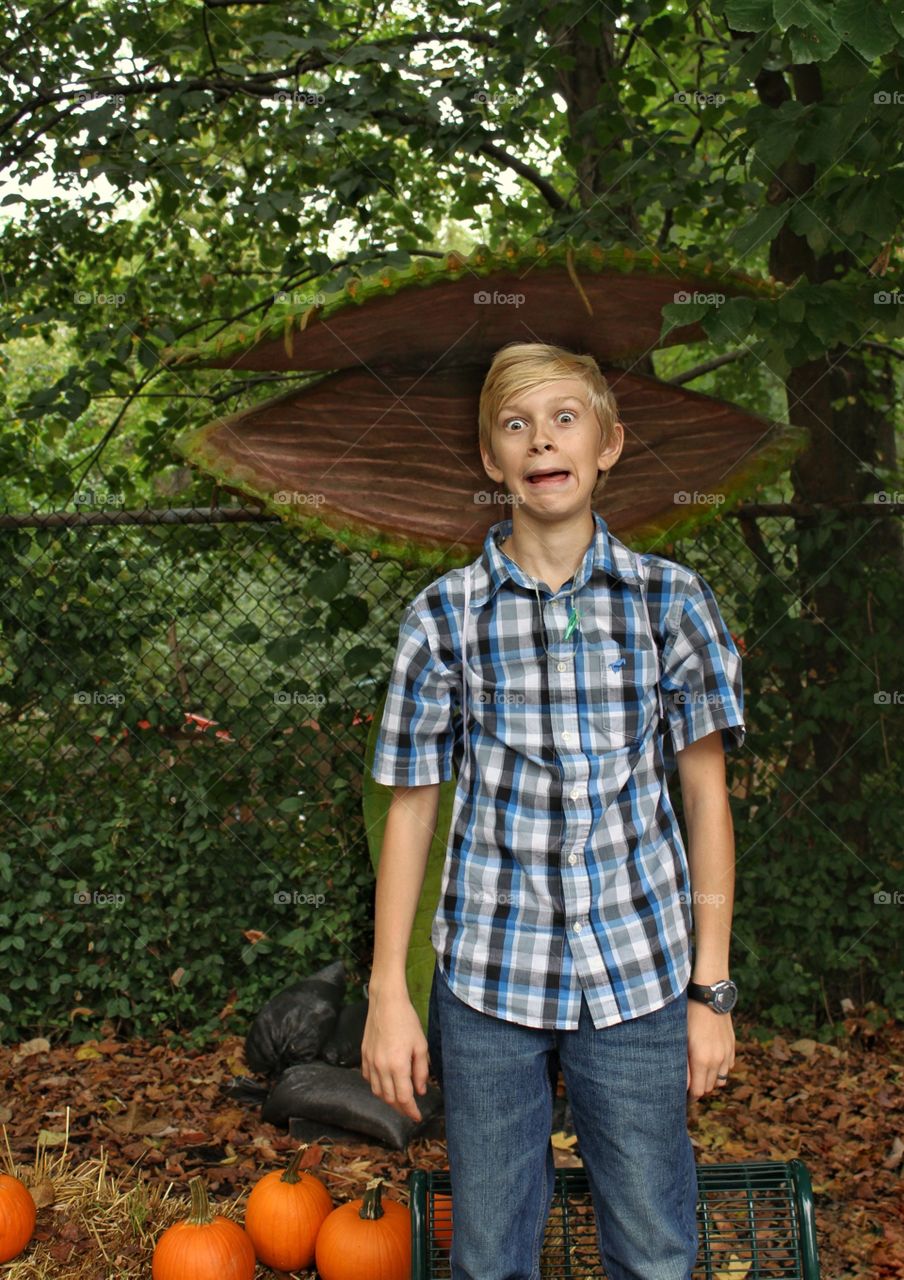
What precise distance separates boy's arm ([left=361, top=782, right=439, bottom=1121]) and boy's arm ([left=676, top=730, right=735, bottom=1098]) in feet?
1.37

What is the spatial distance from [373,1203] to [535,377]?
1.91 m

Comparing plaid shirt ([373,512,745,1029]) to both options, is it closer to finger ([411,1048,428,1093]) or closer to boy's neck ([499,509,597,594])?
boy's neck ([499,509,597,594])

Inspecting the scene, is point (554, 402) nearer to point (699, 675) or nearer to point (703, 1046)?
point (699, 675)

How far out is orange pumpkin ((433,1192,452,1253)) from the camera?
2477 millimetres

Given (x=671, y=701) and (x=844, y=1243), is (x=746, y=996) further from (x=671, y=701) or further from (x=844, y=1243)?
(x=671, y=701)

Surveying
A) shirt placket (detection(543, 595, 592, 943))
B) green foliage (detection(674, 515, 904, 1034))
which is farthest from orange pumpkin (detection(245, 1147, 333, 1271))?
green foliage (detection(674, 515, 904, 1034))

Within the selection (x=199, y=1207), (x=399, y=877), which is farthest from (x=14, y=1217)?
(x=399, y=877)

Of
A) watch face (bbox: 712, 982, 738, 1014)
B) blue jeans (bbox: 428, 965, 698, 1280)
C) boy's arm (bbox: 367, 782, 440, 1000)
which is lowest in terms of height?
blue jeans (bbox: 428, 965, 698, 1280)

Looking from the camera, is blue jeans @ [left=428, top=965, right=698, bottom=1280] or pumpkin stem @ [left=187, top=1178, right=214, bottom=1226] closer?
blue jeans @ [left=428, top=965, right=698, bottom=1280]

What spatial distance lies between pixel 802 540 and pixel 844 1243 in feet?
7.55

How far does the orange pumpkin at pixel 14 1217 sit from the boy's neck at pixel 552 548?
209 centimetres

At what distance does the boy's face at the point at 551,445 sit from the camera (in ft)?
6.03

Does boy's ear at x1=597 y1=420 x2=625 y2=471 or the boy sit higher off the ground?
boy's ear at x1=597 y1=420 x2=625 y2=471

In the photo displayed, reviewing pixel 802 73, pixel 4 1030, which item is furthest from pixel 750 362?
pixel 4 1030
